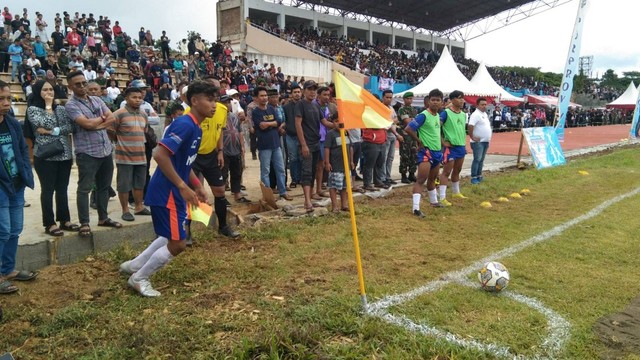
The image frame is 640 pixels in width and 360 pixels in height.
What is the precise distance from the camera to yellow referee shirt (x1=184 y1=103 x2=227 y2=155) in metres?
5.24

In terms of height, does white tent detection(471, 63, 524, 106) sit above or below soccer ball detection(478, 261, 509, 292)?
above

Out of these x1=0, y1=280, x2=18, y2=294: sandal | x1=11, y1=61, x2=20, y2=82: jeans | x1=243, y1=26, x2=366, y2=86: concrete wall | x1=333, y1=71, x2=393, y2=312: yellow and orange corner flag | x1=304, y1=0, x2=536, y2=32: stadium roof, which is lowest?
x1=0, y1=280, x2=18, y2=294: sandal

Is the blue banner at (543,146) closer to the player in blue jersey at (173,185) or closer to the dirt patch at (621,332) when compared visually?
the dirt patch at (621,332)

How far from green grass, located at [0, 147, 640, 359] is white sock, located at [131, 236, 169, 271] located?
0.24 metres

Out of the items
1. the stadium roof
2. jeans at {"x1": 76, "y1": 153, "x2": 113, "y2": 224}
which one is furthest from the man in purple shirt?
the stadium roof

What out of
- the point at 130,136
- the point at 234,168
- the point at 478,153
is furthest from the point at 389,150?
the point at 130,136

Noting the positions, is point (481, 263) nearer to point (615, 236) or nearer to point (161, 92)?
point (615, 236)

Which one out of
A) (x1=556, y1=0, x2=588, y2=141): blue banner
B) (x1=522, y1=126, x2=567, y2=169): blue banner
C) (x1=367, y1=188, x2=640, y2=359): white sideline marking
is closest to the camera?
(x1=367, y1=188, x2=640, y2=359): white sideline marking

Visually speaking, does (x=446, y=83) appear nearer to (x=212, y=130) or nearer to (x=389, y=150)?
(x=389, y=150)

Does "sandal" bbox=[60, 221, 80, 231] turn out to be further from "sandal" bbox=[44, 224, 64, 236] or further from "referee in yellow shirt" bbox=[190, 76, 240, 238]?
"referee in yellow shirt" bbox=[190, 76, 240, 238]

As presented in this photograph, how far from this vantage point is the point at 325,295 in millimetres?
3834

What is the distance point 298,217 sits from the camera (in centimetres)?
646

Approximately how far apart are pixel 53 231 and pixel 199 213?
223 cm

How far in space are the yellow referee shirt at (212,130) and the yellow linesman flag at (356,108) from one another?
6.44 feet
